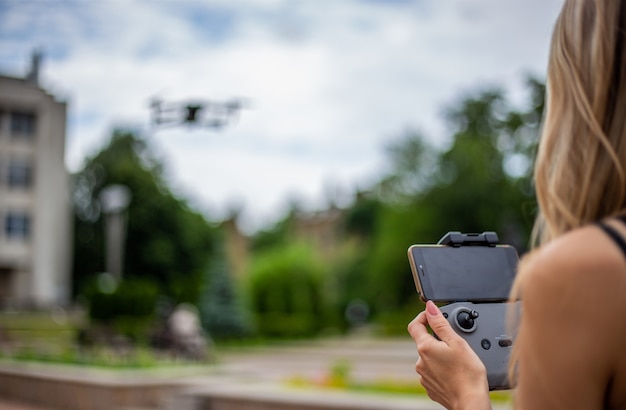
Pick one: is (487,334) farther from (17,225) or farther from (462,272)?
(17,225)

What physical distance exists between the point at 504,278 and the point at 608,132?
693 mm

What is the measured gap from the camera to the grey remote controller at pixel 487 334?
1681 mm

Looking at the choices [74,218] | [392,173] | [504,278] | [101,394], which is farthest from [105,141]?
[504,278]

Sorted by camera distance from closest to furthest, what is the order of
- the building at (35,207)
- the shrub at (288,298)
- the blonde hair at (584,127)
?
1. the blonde hair at (584,127)
2. the shrub at (288,298)
3. the building at (35,207)

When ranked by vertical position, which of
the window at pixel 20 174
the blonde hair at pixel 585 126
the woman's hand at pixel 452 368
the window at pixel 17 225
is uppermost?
the window at pixel 20 174

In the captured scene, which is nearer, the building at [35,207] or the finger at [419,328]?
the finger at [419,328]

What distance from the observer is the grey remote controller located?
5.51ft

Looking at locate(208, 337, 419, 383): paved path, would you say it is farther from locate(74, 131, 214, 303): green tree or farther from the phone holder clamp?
locate(74, 131, 214, 303): green tree

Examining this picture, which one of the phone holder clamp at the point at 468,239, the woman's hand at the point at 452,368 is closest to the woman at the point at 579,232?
the woman's hand at the point at 452,368

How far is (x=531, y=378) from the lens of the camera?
1157mm

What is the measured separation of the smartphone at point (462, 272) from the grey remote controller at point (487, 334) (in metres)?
0.05

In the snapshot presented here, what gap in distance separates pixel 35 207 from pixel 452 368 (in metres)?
62.3

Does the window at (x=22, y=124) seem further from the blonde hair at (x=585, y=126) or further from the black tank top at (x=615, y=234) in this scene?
the black tank top at (x=615, y=234)

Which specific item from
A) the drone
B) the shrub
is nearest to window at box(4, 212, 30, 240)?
the shrub
